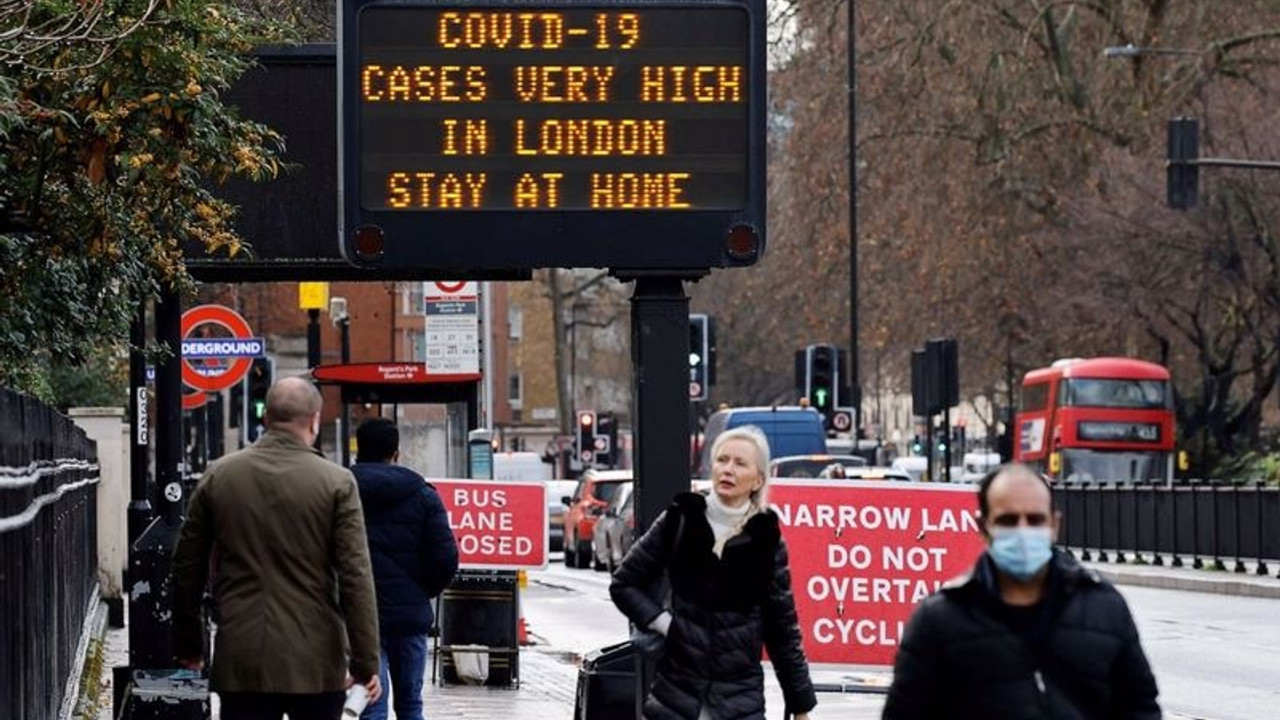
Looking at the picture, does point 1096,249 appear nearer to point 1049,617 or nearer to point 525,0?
point 525,0

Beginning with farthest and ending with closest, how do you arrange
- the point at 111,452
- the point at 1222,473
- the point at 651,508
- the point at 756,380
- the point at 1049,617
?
the point at 756,380
the point at 1222,473
the point at 111,452
the point at 651,508
the point at 1049,617

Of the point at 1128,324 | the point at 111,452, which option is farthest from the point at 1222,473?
the point at 111,452

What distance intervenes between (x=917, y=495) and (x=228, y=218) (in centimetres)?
389

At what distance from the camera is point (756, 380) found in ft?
359

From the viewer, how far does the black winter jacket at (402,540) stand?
12477 millimetres

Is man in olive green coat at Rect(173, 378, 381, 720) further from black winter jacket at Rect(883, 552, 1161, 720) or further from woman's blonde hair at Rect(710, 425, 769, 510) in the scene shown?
black winter jacket at Rect(883, 552, 1161, 720)

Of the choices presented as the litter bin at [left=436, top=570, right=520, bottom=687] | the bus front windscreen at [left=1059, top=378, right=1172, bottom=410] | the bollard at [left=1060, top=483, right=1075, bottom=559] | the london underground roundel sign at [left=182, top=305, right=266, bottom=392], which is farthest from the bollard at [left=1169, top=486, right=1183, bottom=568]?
the litter bin at [left=436, top=570, right=520, bottom=687]

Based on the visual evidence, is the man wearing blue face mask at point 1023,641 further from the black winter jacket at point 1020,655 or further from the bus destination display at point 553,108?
the bus destination display at point 553,108

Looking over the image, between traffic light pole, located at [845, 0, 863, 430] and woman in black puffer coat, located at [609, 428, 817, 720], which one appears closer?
Answer: woman in black puffer coat, located at [609, 428, 817, 720]

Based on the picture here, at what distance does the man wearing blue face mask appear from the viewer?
5984 mm

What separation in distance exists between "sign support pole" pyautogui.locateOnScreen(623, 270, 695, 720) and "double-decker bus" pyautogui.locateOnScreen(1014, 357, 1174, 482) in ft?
149

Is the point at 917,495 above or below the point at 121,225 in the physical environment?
below

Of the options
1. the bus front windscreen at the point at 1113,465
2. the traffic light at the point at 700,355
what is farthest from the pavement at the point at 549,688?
the bus front windscreen at the point at 1113,465

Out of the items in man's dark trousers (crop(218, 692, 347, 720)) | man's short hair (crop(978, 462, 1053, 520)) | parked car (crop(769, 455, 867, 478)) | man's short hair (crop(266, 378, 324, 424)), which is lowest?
parked car (crop(769, 455, 867, 478))
